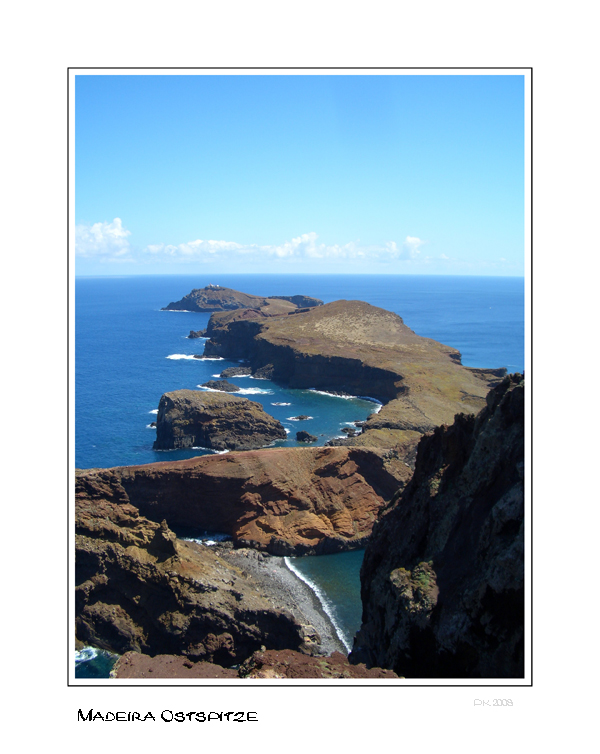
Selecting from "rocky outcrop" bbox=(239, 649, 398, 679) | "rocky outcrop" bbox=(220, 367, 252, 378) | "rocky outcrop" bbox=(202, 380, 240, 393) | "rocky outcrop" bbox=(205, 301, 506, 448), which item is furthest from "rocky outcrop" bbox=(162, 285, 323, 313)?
"rocky outcrop" bbox=(239, 649, 398, 679)

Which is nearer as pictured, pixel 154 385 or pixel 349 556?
pixel 349 556

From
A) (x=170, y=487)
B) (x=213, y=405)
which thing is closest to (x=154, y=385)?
(x=213, y=405)

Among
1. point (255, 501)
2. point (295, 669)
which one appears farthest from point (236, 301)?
Answer: point (295, 669)

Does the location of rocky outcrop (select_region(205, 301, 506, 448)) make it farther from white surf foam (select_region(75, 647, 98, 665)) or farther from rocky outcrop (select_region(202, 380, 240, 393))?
white surf foam (select_region(75, 647, 98, 665))

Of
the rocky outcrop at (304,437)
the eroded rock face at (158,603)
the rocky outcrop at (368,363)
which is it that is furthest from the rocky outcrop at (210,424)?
the eroded rock face at (158,603)

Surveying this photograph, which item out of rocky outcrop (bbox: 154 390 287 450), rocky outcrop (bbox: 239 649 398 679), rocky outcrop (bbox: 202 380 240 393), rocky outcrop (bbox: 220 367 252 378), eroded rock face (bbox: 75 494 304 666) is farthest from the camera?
rocky outcrop (bbox: 220 367 252 378)

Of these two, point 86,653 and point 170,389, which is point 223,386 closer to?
point 170,389

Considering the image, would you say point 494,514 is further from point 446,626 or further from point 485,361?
point 485,361

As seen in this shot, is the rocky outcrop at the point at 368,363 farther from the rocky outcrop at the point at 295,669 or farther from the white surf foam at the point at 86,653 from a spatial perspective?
the rocky outcrop at the point at 295,669
